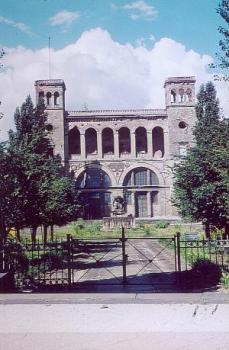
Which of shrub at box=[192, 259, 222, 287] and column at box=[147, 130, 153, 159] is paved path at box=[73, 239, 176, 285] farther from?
column at box=[147, 130, 153, 159]

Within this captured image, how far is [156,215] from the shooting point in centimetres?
4666

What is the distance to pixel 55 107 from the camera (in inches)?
1813

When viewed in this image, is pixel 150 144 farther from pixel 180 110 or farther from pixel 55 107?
pixel 55 107

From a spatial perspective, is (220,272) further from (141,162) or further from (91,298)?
(141,162)

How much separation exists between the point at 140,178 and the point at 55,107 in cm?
1312

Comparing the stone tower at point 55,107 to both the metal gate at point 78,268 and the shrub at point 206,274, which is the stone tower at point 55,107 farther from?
the shrub at point 206,274

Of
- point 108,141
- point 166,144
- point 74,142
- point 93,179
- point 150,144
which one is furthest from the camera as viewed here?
point 108,141

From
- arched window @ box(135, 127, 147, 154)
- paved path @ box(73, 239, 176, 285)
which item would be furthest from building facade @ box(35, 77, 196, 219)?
paved path @ box(73, 239, 176, 285)

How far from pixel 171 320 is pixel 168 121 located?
42.9 m

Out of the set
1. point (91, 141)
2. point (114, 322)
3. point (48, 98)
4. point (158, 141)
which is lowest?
point (114, 322)

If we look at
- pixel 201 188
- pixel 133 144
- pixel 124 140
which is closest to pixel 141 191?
pixel 133 144

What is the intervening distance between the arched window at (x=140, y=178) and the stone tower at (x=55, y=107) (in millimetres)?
8051

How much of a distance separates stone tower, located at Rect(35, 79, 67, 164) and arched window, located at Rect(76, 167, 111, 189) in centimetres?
306

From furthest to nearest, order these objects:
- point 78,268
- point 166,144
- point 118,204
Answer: point 166,144 < point 118,204 < point 78,268
